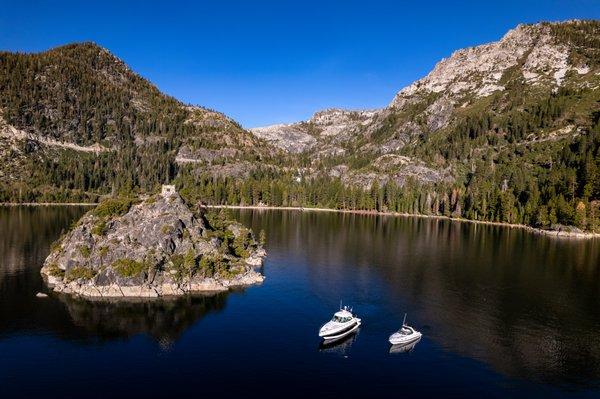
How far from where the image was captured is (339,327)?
96.8 m

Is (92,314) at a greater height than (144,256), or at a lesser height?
lesser

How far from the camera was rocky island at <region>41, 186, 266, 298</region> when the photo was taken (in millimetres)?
121562

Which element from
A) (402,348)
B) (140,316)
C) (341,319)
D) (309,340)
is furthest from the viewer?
(140,316)

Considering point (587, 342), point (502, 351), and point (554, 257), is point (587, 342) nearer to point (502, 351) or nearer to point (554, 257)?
point (502, 351)

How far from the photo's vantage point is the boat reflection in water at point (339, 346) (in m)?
90.7

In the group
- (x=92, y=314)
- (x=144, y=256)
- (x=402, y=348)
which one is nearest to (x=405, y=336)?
(x=402, y=348)

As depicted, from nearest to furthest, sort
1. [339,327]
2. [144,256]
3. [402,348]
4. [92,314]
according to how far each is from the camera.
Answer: [402,348] < [339,327] < [92,314] < [144,256]

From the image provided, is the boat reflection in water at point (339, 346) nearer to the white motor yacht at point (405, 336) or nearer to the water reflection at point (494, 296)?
the white motor yacht at point (405, 336)

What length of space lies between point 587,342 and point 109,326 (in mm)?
101273

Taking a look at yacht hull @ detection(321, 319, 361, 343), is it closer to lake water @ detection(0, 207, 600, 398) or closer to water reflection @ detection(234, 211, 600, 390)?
lake water @ detection(0, 207, 600, 398)

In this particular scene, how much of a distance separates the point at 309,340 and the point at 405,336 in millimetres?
19283

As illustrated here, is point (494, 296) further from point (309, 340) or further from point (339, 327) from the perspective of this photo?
point (309, 340)

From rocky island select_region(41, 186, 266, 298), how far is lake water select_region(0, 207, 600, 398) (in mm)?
6253

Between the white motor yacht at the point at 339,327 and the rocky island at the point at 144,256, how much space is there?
41175 millimetres
